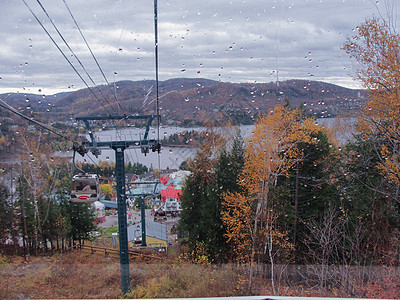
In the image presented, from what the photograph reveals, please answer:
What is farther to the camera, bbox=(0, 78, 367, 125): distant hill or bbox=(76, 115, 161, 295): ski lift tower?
bbox=(0, 78, 367, 125): distant hill

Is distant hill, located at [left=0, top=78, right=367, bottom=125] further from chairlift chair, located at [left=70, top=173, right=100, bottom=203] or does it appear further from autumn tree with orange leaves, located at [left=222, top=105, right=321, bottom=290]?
chairlift chair, located at [left=70, top=173, right=100, bottom=203]

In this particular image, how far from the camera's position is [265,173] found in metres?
4.89

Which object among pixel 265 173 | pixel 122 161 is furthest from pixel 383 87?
pixel 122 161

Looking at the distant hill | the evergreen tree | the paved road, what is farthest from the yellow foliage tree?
the paved road

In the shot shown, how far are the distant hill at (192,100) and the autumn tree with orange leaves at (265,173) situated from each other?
38cm

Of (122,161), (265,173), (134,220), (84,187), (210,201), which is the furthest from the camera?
(134,220)

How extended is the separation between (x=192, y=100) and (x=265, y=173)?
197 cm

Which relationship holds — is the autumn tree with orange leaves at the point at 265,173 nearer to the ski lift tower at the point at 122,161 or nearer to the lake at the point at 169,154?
the lake at the point at 169,154

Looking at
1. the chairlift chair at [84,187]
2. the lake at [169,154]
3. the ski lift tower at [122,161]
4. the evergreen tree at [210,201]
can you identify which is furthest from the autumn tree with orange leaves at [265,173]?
the chairlift chair at [84,187]

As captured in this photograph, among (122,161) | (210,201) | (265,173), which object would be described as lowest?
(210,201)

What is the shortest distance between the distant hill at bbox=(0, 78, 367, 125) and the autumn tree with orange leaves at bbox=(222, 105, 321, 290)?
1.23 feet

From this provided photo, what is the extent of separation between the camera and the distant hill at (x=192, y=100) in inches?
200

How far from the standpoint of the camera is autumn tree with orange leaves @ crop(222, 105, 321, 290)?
15.7 feet

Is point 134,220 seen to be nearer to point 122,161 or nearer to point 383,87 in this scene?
point 122,161
